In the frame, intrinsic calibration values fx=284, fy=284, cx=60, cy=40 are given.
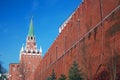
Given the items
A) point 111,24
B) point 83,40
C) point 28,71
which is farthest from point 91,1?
point 28,71

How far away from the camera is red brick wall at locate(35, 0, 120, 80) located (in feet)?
43.2

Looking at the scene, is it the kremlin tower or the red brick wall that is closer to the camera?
the red brick wall

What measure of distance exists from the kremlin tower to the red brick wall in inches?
1491

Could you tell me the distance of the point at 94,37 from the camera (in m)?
16.0

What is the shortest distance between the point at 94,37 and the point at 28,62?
4853 cm

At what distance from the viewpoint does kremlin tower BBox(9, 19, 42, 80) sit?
2372 inches

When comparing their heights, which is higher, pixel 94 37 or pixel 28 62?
pixel 28 62

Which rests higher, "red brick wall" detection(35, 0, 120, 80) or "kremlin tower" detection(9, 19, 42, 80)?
"kremlin tower" detection(9, 19, 42, 80)

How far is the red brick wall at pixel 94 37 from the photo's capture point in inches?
518

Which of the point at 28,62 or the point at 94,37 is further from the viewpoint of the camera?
the point at 28,62

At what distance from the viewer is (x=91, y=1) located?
56.8 ft

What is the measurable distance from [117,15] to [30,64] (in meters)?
51.4

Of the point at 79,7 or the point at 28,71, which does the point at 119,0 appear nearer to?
the point at 79,7

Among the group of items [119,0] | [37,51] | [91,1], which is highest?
[37,51]
